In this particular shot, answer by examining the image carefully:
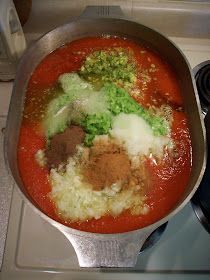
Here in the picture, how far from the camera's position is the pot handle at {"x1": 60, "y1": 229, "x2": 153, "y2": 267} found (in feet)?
2.85

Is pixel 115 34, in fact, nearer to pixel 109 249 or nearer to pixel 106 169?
pixel 106 169

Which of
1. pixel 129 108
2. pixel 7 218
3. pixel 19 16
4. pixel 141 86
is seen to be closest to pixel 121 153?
pixel 129 108

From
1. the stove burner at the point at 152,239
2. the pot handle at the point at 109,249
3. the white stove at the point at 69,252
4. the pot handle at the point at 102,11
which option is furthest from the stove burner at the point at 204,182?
the pot handle at the point at 102,11

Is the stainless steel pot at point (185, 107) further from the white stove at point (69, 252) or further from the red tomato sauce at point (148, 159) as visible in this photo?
the white stove at point (69, 252)

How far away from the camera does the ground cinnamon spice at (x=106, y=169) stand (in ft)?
3.31

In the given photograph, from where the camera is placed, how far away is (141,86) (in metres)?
1.21

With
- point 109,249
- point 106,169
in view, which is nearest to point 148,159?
point 106,169

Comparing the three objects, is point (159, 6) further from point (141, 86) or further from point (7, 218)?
point (7, 218)

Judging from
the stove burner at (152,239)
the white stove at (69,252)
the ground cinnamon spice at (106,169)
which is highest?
the ground cinnamon spice at (106,169)

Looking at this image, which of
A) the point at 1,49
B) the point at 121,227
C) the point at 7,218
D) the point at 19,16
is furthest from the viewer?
the point at 19,16

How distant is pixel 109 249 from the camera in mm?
884

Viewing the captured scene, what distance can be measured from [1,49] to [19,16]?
0.71ft

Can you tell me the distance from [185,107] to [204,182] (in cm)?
27

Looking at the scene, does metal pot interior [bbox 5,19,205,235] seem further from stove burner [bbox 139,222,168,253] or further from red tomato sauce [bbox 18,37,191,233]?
stove burner [bbox 139,222,168,253]
